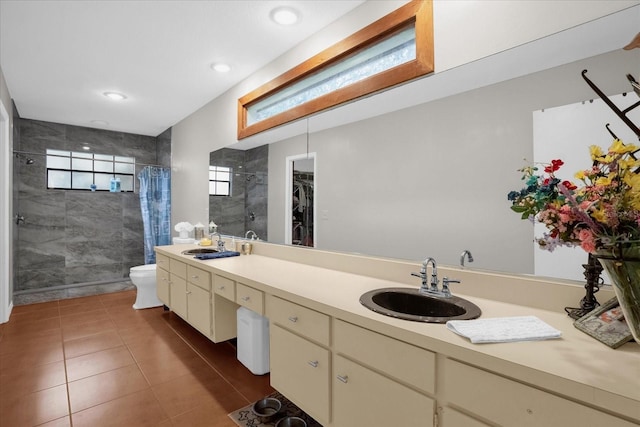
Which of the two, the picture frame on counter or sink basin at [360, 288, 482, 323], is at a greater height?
the picture frame on counter

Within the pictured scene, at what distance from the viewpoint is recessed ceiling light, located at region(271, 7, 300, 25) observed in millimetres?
2080

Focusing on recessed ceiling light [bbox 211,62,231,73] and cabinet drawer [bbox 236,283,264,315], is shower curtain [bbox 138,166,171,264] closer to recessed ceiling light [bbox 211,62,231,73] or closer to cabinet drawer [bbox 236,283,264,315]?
recessed ceiling light [bbox 211,62,231,73]

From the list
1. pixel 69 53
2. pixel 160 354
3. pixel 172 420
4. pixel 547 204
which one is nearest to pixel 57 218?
pixel 69 53

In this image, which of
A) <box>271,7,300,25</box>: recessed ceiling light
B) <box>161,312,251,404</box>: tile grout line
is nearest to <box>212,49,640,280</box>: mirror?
<box>271,7,300,25</box>: recessed ceiling light

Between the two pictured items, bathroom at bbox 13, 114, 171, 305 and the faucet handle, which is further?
bathroom at bbox 13, 114, 171, 305

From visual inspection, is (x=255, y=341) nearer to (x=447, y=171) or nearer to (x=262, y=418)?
(x=262, y=418)

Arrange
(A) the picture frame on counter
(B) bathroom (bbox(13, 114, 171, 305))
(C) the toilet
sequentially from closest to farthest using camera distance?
(A) the picture frame on counter < (C) the toilet < (B) bathroom (bbox(13, 114, 171, 305))

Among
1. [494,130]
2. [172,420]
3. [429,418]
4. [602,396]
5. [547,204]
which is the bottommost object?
[172,420]

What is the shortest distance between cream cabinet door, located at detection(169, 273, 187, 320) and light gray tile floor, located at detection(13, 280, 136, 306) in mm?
2263

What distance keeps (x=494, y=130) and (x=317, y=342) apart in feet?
4.25

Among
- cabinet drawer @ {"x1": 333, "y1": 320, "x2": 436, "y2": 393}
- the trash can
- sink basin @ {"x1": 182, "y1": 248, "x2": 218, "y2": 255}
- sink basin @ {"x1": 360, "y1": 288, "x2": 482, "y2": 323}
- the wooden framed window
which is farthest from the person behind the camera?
sink basin @ {"x1": 182, "y1": 248, "x2": 218, "y2": 255}

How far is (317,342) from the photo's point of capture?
144cm

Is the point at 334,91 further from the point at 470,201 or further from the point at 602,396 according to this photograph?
the point at 602,396

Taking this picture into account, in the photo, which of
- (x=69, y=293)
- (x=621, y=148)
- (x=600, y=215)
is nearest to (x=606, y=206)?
(x=600, y=215)
